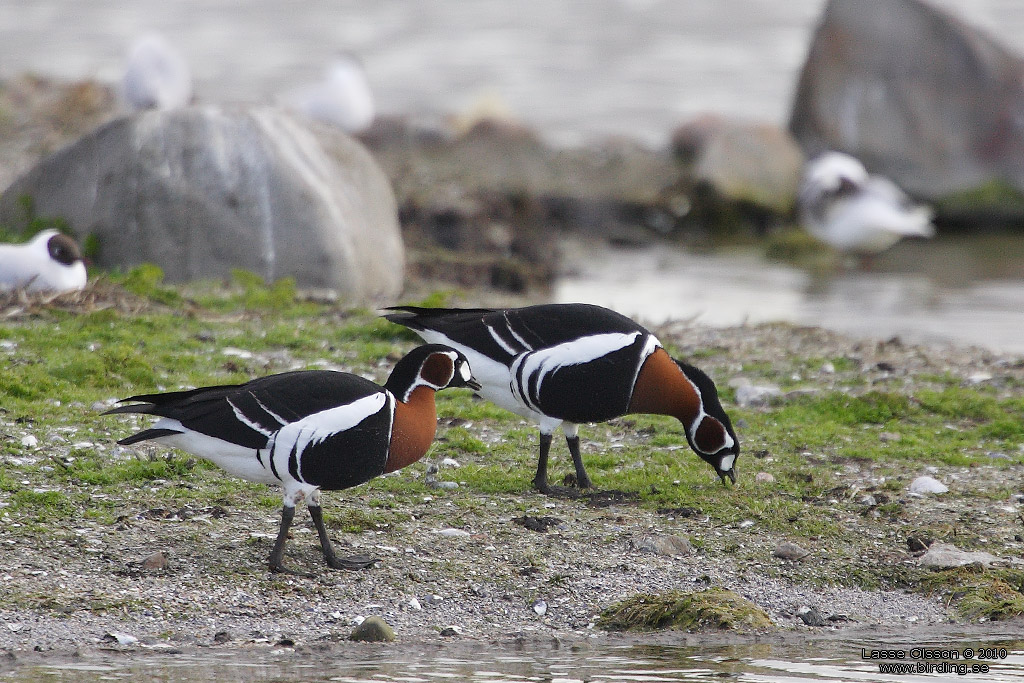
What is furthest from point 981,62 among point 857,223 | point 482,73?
point 482,73

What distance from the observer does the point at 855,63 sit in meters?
19.1

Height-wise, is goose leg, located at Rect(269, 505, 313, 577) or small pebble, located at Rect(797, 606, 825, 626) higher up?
goose leg, located at Rect(269, 505, 313, 577)

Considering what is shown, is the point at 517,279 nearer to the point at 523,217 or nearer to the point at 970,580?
the point at 523,217

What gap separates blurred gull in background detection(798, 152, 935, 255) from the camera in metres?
16.3

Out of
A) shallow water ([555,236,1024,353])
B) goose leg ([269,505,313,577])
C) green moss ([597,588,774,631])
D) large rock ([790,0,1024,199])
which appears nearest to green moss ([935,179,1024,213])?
large rock ([790,0,1024,199])

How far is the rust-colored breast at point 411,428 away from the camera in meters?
5.63

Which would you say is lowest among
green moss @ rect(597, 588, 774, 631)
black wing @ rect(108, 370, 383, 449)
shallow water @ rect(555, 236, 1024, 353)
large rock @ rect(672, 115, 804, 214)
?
shallow water @ rect(555, 236, 1024, 353)

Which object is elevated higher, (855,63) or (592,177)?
(855,63)

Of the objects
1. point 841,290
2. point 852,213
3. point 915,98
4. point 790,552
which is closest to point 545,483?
point 790,552

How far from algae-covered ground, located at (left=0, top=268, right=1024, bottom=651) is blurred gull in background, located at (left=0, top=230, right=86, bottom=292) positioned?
0.23 m

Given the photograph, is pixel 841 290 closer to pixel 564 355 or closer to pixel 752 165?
pixel 752 165

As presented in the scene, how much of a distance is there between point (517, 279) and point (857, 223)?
540 cm

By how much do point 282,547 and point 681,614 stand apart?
1.74 m

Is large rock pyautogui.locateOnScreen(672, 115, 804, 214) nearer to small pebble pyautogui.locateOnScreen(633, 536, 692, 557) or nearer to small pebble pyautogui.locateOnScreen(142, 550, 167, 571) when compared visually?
small pebble pyautogui.locateOnScreen(633, 536, 692, 557)
